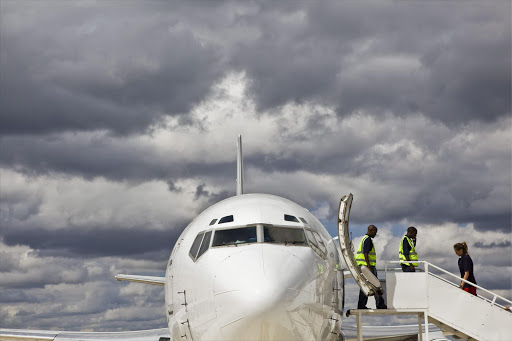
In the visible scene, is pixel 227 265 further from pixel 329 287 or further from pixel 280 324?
pixel 329 287

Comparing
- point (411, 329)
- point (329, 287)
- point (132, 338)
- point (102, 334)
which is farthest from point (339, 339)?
point (102, 334)

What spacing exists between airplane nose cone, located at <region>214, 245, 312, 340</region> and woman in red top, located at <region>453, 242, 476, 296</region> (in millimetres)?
9083

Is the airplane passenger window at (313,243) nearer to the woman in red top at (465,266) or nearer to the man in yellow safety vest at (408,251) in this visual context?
the man in yellow safety vest at (408,251)

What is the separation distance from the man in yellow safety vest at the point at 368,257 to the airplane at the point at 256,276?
90 cm

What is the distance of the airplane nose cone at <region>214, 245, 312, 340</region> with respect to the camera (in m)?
13.2

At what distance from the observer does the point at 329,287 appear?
51.9ft

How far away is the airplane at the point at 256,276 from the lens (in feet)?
44.0

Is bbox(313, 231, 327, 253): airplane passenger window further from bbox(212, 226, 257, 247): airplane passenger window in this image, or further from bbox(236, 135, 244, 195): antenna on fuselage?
bbox(236, 135, 244, 195): antenna on fuselage

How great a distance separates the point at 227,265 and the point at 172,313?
3.61 meters

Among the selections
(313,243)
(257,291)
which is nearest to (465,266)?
(313,243)

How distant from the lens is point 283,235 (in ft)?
50.6

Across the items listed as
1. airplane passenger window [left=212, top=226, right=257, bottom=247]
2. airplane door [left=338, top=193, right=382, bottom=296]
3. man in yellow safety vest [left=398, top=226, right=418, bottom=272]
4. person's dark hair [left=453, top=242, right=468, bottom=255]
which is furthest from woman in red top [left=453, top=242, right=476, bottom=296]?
airplane passenger window [left=212, top=226, right=257, bottom=247]

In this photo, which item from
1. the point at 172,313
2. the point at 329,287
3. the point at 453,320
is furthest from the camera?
the point at 453,320

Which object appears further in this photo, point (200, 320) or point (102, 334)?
point (102, 334)
